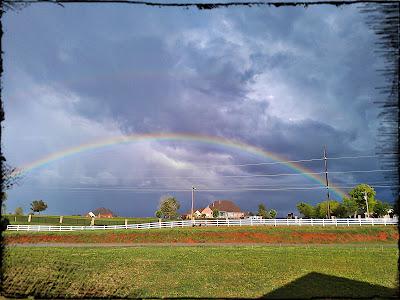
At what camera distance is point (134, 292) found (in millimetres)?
10023

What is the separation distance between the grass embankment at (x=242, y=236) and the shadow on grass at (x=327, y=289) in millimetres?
18680

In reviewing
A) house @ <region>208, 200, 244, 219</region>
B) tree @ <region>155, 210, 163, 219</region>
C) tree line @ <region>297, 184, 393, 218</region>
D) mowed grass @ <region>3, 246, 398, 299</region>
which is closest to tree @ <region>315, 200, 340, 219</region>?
tree line @ <region>297, 184, 393, 218</region>

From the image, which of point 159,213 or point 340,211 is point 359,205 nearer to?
point 340,211

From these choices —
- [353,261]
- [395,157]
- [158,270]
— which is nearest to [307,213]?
[353,261]

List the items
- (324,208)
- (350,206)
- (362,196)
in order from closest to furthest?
(362,196), (350,206), (324,208)

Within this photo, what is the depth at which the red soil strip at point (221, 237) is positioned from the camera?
30.8 m

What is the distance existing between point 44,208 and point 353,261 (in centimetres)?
8141

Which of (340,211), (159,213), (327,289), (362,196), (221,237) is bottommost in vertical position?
(327,289)

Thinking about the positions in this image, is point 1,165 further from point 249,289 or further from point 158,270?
point 158,270

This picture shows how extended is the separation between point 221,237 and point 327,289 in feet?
72.7

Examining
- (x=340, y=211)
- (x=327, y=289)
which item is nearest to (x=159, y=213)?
(x=340, y=211)

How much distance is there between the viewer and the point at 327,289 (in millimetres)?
11000

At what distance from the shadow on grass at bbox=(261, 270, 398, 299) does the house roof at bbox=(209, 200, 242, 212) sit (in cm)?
9858

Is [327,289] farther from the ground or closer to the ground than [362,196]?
closer to the ground
